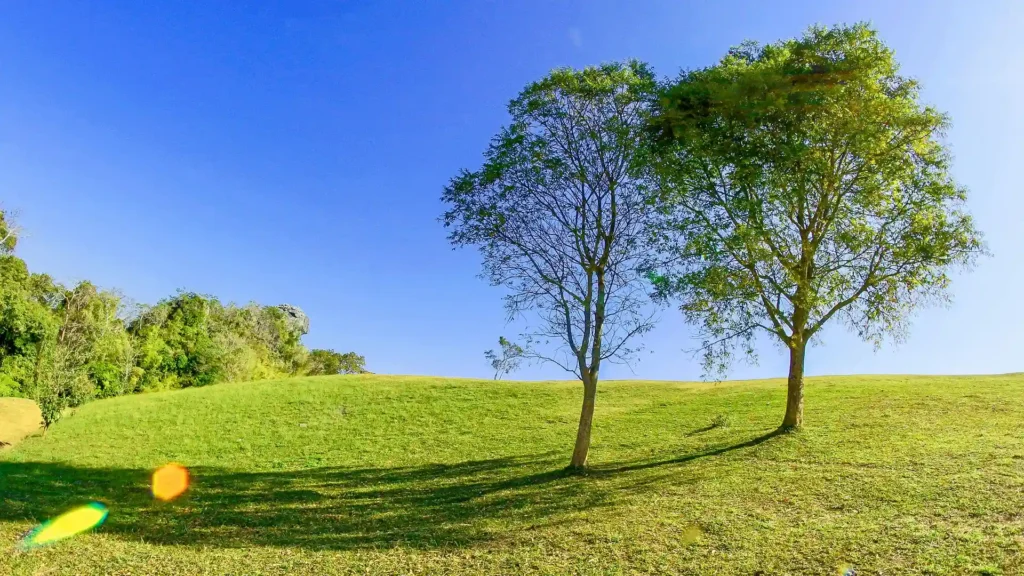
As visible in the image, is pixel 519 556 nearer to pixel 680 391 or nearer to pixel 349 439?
pixel 349 439

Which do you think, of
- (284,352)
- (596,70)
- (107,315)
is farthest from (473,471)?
(284,352)

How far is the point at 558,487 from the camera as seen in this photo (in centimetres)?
1750

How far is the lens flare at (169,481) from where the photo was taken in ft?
64.3

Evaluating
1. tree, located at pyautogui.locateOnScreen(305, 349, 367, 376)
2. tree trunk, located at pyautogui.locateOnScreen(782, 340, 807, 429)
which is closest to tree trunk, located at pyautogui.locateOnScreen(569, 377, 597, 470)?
tree trunk, located at pyautogui.locateOnScreen(782, 340, 807, 429)

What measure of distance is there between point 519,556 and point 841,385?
28.0 meters

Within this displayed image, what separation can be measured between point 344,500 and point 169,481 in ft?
28.6

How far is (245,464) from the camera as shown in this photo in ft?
81.6

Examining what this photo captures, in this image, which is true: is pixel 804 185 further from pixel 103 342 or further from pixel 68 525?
pixel 103 342

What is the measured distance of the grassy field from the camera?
104ft

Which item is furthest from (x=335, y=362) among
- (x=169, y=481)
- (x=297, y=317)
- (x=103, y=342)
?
(x=169, y=481)

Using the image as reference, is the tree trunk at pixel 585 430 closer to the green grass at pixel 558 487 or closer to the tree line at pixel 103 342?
the green grass at pixel 558 487

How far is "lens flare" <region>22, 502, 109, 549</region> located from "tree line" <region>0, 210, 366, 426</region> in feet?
63.9

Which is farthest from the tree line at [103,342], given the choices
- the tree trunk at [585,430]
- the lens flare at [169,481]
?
the tree trunk at [585,430]

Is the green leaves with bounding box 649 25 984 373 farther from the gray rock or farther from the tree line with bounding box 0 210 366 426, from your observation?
the gray rock
